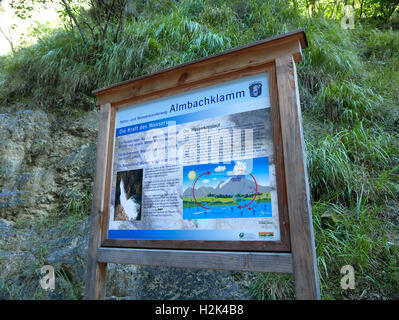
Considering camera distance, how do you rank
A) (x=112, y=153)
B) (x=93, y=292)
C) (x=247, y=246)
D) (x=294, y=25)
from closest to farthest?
(x=247, y=246) < (x=93, y=292) < (x=112, y=153) < (x=294, y=25)

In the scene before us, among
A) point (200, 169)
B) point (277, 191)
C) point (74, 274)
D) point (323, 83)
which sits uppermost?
point (323, 83)

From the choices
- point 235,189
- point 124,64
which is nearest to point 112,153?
point 235,189

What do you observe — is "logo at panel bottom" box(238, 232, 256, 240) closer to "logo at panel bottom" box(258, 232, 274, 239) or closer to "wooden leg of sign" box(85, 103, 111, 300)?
"logo at panel bottom" box(258, 232, 274, 239)

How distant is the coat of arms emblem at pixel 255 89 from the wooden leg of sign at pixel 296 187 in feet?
0.38

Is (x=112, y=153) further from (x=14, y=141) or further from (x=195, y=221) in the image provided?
(x=14, y=141)

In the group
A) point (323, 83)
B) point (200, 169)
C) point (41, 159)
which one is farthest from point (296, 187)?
point (41, 159)

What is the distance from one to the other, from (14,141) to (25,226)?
1345 millimetres

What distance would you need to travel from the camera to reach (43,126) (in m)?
4.04

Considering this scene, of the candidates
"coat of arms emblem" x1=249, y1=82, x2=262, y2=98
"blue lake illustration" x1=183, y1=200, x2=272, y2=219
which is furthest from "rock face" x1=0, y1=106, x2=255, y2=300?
"coat of arms emblem" x1=249, y1=82, x2=262, y2=98

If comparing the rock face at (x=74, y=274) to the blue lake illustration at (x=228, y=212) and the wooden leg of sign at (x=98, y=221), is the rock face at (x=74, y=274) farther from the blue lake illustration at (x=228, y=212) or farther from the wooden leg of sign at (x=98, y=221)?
the blue lake illustration at (x=228, y=212)

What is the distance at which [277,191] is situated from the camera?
140 centimetres

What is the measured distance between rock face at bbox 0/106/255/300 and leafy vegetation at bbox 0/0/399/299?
0.39m

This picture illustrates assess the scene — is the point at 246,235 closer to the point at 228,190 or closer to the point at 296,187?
the point at 228,190

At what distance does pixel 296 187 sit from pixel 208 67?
0.96 meters
